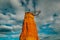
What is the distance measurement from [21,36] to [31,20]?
590 mm

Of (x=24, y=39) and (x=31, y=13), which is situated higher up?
(x=31, y=13)

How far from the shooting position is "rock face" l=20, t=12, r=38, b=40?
13.1 metres

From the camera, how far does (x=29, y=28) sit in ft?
43.3

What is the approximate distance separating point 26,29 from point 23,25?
16cm

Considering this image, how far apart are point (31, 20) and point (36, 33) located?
444mm

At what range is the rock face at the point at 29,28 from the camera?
518 inches

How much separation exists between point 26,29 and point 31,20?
322 millimetres

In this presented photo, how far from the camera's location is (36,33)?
1327 centimetres

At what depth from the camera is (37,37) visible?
13266mm

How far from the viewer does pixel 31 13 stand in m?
13.2

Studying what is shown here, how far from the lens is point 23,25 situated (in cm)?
1323

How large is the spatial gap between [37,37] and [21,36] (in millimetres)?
512

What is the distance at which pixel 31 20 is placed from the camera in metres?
13.2

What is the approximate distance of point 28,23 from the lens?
13219mm
